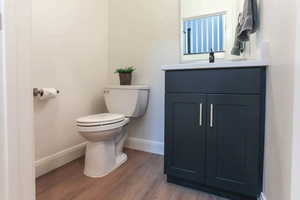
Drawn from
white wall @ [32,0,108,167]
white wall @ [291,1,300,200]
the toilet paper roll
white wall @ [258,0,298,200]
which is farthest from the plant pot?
white wall @ [291,1,300,200]

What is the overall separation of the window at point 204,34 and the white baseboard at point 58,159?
151 centimetres

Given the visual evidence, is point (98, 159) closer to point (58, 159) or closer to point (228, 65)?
point (58, 159)

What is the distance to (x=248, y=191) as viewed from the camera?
1166 millimetres

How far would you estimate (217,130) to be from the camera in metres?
1.26

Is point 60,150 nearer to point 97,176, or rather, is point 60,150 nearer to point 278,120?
point 97,176

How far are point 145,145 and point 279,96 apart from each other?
1574 millimetres

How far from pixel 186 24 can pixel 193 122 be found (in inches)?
43.6

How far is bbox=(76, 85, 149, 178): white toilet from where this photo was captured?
5.06 ft

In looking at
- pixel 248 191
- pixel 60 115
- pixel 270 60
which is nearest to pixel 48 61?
pixel 60 115

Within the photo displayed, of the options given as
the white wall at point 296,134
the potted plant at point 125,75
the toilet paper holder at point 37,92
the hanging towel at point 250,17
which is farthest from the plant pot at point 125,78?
the white wall at point 296,134

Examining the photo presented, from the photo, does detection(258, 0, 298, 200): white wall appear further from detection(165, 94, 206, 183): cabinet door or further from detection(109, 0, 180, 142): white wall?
detection(109, 0, 180, 142): white wall

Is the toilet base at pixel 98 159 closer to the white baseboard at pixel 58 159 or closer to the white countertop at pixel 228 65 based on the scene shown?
the white baseboard at pixel 58 159

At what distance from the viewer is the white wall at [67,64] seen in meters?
1.60

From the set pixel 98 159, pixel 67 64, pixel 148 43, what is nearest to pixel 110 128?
pixel 98 159
